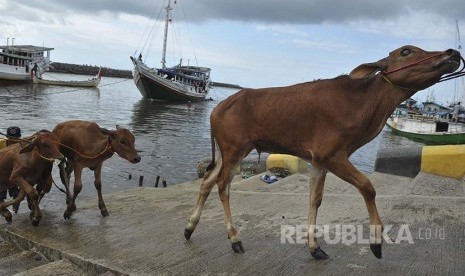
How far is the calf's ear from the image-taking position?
4.25m

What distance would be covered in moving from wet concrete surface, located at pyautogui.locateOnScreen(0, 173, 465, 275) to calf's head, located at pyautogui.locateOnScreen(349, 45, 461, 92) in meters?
1.77

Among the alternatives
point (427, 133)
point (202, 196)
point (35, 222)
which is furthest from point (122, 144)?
point (427, 133)

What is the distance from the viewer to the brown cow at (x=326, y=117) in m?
4.05

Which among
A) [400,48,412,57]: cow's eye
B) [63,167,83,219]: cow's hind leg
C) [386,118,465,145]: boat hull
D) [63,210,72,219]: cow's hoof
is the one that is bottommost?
[386,118,465,145]: boat hull

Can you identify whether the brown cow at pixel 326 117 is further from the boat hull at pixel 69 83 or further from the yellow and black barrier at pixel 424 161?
the boat hull at pixel 69 83

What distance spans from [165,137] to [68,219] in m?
19.7

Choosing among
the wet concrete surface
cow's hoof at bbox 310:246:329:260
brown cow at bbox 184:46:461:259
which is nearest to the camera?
brown cow at bbox 184:46:461:259

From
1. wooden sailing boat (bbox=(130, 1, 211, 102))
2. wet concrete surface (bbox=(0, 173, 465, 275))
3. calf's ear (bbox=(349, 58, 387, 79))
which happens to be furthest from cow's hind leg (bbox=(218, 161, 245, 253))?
wooden sailing boat (bbox=(130, 1, 211, 102))

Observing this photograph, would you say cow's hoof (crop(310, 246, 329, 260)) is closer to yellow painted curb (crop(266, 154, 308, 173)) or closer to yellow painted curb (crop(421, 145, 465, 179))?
yellow painted curb (crop(421, 145, 465, 179))

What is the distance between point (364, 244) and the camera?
5.09m

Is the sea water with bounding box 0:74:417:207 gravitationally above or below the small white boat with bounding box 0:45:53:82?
below

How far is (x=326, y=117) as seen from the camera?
4355mm

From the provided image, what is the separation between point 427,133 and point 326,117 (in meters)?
37.3

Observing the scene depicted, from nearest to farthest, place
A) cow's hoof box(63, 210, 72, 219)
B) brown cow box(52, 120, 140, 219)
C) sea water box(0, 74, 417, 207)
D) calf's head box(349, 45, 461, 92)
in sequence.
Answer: calf's head box(349, 45, 461, 92) → cow's hoof box(63, 210, 72, 219) → brown cow box(52, 120, 140, 219) → sea water box(0, 74, 417, 207)
